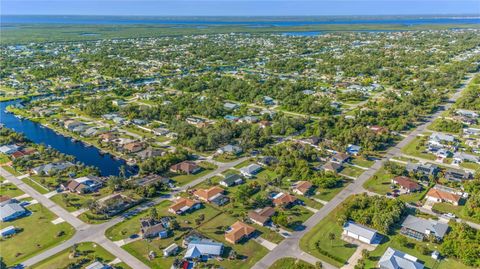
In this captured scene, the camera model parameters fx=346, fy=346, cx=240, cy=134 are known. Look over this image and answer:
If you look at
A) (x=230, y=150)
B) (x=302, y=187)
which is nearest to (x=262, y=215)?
(x=302, y=187)

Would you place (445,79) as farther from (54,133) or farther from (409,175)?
(54,133)

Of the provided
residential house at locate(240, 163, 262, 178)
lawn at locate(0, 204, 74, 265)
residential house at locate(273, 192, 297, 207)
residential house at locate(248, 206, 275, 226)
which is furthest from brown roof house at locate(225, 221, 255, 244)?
lawn at locate(0, 204, 74, 265)

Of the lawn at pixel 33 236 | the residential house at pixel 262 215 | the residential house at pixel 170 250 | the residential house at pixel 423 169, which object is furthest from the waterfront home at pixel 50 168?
the residential house at pixel 423 169

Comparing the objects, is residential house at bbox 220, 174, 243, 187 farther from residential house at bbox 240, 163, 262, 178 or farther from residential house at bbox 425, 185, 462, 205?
residential house at bbox 425, 185, 462, 205

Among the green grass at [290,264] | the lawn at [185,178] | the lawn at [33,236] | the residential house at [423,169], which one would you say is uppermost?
the residential house at [423,169]

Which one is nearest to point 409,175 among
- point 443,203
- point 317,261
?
point 443,203

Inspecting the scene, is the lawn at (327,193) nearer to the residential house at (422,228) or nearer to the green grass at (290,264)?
the residential house at (422,228)
